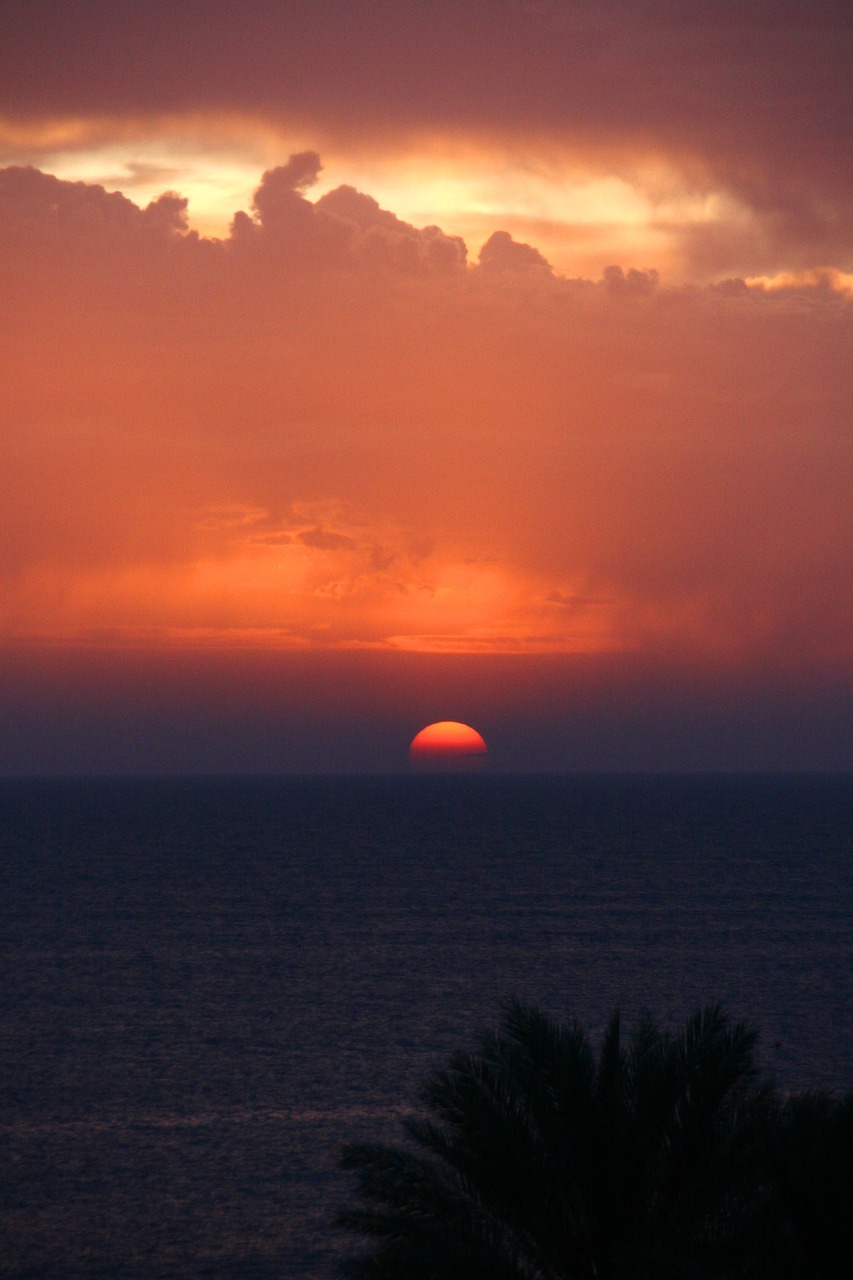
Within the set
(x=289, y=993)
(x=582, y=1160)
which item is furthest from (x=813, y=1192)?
(x=289, y=993)

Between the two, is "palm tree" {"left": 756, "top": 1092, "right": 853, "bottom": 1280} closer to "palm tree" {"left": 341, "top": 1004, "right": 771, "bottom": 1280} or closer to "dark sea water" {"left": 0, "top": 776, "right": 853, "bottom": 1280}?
"palm tree" {"left": 341, "top": 1004, "right": 771, "bottom": 1280}

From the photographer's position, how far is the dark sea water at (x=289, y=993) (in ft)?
84.9

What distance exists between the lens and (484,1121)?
15.2 meters

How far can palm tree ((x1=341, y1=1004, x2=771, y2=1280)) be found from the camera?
15070 mm

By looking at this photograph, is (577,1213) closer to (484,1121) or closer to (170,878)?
(484,1121)

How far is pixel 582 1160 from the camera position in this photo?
1520 centimetres

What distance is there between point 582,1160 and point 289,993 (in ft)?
113

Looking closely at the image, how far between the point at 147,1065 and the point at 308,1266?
14.8 meters

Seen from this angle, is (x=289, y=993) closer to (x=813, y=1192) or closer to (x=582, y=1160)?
(x=582, y=1160)

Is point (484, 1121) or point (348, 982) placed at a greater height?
point (484, 1121)

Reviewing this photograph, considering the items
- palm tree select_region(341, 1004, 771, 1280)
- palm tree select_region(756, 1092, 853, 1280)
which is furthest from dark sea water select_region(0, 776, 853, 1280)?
palm tree select_region(756, 1092, 853, 1280)

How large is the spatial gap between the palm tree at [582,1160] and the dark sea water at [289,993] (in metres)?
9.41

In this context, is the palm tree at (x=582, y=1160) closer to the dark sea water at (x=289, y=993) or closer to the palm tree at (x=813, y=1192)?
the palm tree at (x=813, y=1192)

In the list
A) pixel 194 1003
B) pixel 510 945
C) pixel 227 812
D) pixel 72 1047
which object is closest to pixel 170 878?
pixel 510 945
